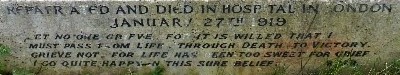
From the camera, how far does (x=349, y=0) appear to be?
4.07m

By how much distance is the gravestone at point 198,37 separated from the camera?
161 inches

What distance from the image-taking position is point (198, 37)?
4336 mm

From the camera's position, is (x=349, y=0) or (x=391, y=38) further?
(x=391, y=38)

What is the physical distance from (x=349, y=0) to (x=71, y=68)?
1.76 metres

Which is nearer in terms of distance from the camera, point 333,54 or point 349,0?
point 349,0

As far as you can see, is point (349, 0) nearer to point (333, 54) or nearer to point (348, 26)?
point (348, 26)

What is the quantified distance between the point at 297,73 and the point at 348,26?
0.54m

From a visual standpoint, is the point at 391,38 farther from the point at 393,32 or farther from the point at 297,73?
the point at 297,73

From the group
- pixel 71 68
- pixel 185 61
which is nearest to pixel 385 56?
pixel 185 61

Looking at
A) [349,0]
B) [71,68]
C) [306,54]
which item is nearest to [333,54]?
[306,54]

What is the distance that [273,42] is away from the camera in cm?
438

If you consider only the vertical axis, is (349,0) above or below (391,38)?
above

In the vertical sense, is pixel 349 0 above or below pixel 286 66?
above

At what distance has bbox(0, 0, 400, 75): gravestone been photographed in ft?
13.4
